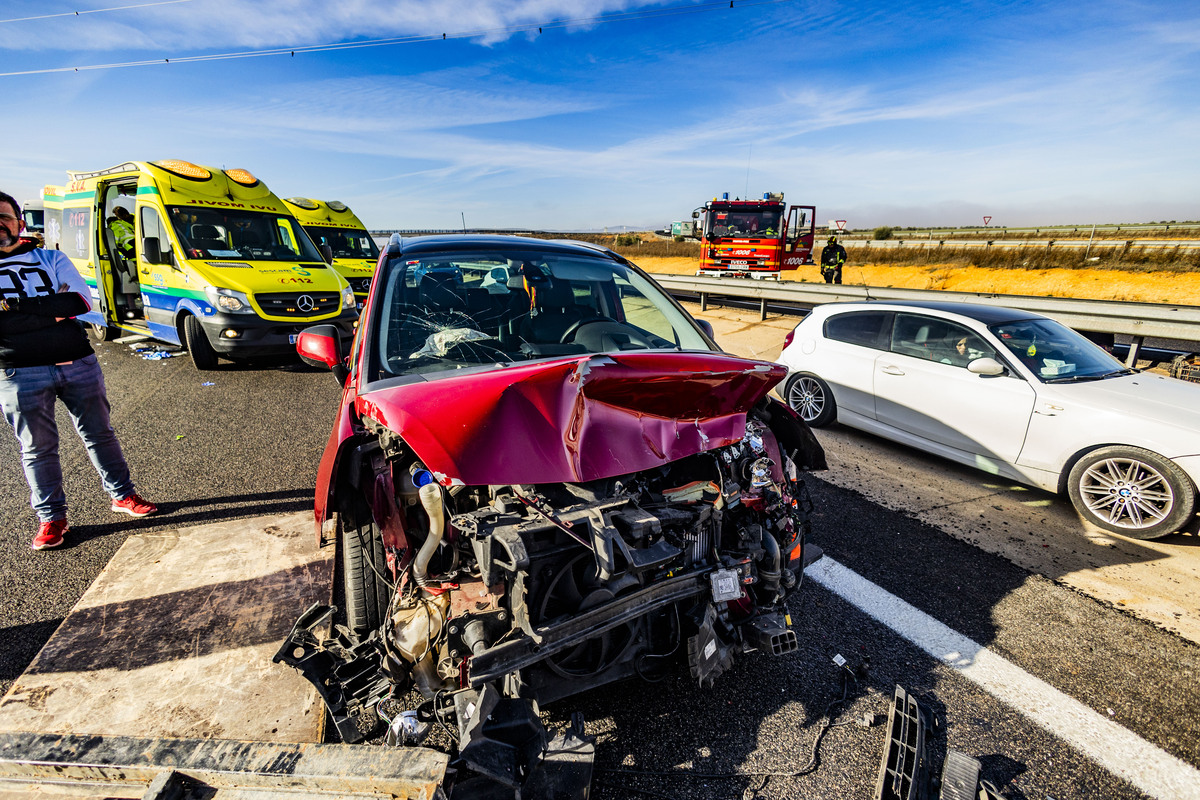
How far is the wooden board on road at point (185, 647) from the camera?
2322mm

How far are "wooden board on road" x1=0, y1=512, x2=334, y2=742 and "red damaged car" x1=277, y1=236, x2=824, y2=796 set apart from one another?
1.31 ft

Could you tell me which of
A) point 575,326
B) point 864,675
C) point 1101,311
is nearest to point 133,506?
point 575,326

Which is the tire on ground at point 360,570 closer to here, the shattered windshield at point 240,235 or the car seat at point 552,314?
the car seat at point 552,314

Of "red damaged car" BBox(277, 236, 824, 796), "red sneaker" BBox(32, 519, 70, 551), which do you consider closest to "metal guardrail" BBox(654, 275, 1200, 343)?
"red damaged car" BBox(277, 236, 824, 796)

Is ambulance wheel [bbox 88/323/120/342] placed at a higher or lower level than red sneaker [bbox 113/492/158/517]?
higher

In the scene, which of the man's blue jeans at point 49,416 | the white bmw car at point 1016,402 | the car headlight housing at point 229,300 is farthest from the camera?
the car headlight housing at point 229,300

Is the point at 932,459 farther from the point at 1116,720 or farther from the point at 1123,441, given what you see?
the point at 1116,720

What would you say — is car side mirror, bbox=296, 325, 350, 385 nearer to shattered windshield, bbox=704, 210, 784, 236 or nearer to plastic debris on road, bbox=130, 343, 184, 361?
plastic debris on road, bbox=130, 343, 184, 361

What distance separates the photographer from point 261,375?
807 centimetres

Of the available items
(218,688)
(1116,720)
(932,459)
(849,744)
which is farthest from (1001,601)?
(218,688)

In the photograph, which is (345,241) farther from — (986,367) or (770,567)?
(770,567)

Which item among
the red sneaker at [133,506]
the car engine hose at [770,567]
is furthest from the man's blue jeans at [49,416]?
the car engine hose at [770,567]

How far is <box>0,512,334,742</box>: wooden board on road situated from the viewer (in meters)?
2.32

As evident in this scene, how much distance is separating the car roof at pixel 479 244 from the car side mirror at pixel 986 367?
314 centimetres
